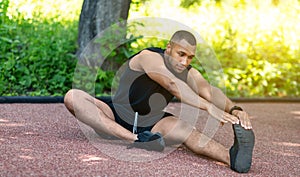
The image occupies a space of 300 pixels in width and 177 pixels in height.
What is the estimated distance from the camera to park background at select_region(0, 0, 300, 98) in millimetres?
7785

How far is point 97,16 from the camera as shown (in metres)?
8.05

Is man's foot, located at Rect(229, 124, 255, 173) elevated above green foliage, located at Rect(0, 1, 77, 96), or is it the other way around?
man's foot, located at Rect(229, 124, 255, 173)

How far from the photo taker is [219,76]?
870cm

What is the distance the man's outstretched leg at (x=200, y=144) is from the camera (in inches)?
157

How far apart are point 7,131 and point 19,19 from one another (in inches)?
170

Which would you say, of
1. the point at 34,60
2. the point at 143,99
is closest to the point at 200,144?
the point at 143,99

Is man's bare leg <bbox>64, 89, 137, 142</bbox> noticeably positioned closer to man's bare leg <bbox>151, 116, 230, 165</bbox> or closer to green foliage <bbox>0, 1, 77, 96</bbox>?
man's bare leg <bbox>151, 116, 230, 165</bbox>

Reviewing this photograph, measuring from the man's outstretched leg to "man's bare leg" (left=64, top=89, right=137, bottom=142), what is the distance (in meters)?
0.27

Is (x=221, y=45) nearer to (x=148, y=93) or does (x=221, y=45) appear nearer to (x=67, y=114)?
(x=67, y=114)

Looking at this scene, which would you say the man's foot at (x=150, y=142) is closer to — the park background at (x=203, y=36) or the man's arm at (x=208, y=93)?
the man's arm at (x=208, y=93)

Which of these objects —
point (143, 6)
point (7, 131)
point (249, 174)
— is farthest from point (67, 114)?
point (143, 6)

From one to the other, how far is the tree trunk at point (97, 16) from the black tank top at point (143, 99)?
342 centimetres

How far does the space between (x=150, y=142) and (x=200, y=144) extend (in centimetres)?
37

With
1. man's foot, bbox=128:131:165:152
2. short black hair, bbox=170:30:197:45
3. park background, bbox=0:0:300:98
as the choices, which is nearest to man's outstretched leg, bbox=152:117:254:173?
man's foot, bbox=128:131:165:152
